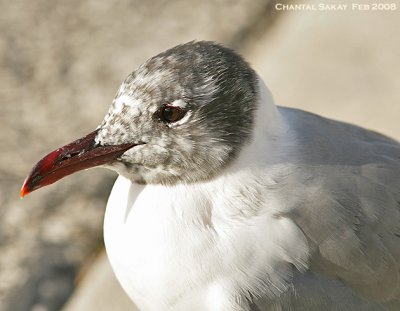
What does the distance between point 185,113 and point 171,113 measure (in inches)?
1.6

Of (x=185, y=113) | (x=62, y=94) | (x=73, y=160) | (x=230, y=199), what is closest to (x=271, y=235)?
(x=230, y=199)

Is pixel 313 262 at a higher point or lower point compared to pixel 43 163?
lower

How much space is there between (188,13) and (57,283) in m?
1.99

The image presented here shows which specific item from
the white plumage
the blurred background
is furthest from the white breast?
the blurred background

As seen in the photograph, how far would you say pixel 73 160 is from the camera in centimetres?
233

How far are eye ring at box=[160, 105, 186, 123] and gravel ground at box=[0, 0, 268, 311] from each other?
56.2 inches

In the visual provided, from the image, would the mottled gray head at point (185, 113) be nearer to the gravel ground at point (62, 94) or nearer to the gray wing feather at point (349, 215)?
the gray wing feather at point (349, 215)

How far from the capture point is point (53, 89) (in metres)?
4.27

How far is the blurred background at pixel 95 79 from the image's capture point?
137 inches

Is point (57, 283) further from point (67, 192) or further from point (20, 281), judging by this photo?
point (67, 192)

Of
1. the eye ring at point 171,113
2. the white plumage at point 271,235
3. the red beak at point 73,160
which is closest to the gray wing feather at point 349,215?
the white plumage at point 271,235

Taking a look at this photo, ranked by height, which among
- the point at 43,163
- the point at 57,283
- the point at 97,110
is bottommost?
the point at 57,283

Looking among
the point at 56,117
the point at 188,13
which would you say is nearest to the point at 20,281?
the point at 56,117

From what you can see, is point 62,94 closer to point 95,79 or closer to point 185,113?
point 95,79
